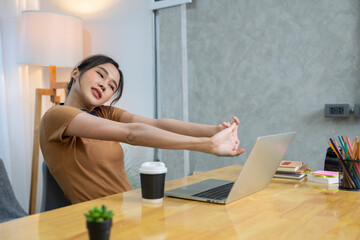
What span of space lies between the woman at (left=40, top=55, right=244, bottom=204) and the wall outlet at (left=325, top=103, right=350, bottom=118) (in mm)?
983

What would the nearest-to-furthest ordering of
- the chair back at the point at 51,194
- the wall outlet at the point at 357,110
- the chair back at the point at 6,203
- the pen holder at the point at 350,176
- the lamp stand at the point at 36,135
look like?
the pen holder at the point at 350,176 → the chair back at the point at 51,194 → the chair back at the point at 6,203 → the wall outlet at the point at 357,110 → the lamp stand at the point at 36,135

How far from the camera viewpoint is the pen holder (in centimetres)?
140

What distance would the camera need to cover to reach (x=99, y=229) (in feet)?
2.18

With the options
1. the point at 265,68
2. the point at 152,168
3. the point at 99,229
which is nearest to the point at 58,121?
the point at 152,168

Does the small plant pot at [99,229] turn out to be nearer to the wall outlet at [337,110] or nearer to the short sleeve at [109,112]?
the short sleeve at [109,112]

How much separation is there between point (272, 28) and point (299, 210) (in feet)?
6.19

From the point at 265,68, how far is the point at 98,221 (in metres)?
2.30

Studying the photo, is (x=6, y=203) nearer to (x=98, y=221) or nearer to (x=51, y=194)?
→ (x=51, y=194)

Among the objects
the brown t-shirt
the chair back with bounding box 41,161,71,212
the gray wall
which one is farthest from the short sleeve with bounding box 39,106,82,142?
the gray wall

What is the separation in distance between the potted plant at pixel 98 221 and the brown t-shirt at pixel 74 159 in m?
0.85

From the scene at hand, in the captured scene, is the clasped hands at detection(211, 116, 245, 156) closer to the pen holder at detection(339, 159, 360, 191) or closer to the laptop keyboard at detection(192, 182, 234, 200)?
the laptop keyboard at detection(192, 182, 234, 200)

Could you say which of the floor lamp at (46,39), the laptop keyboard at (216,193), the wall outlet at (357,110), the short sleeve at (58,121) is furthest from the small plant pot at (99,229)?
the floor lamp at (46,39)

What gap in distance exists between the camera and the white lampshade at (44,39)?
10.4 ft

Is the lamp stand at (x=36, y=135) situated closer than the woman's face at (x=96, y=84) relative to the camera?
No
